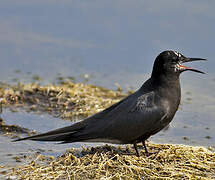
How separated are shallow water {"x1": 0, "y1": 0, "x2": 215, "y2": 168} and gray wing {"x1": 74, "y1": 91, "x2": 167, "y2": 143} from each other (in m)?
1.87

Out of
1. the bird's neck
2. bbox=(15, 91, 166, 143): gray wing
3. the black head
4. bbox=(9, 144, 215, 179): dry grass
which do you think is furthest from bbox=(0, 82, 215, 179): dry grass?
the black head

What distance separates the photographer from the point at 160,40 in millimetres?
10312

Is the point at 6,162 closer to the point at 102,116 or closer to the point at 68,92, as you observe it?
the point at 102,116

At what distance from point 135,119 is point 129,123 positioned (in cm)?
8

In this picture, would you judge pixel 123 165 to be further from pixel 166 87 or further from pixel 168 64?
pixel 168 64

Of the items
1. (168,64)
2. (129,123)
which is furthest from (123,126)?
(168,64)

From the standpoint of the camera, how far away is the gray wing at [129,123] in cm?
614

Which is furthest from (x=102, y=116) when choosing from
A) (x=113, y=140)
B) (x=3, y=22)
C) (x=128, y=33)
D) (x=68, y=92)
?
(x=3, y=22)

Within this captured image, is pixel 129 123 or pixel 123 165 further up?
pixel 129 123

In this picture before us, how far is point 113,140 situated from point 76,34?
4964mm

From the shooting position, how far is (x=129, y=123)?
243 inches

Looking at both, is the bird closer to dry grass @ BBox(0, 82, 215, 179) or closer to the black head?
the black head

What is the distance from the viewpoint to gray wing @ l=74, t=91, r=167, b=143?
242 inches

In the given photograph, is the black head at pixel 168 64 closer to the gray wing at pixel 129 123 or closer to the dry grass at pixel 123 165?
the gray wing at pixel 129 123
